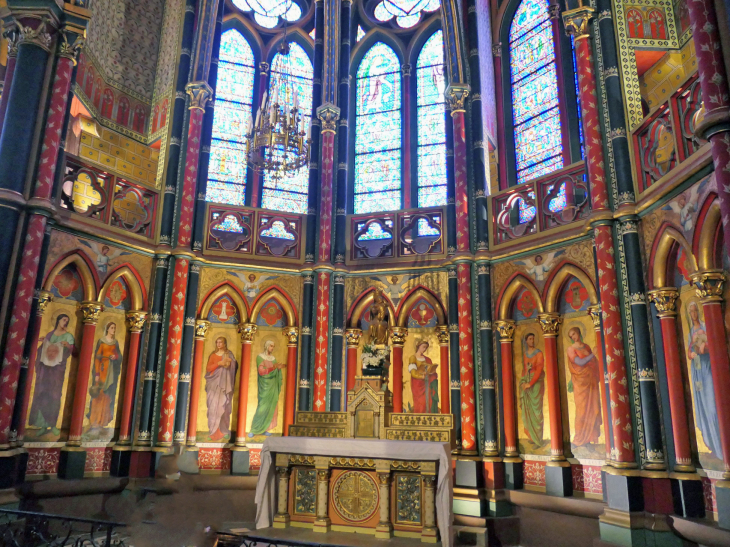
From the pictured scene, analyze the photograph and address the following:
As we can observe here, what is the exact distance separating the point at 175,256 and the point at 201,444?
438 cm

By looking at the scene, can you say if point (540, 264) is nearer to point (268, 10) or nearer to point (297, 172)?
point (297, 172)

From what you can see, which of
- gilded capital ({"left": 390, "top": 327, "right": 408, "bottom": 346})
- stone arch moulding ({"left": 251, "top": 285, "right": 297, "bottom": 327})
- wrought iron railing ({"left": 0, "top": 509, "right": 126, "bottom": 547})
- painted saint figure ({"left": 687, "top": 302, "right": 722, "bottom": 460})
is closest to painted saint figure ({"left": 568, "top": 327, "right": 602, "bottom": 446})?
painted saint figure ({"left": 687, "top": 302, "right": 722, "bottom": 460})

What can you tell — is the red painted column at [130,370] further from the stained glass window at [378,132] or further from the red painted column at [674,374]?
the red painted column at [674,374]

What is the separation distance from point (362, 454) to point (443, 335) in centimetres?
451

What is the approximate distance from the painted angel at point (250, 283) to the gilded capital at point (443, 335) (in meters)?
4.54

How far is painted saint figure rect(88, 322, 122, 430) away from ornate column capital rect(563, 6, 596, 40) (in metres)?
11.4

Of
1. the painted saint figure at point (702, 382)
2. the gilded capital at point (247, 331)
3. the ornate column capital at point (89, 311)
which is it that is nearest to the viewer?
the painted saint figure at point (702, 382)

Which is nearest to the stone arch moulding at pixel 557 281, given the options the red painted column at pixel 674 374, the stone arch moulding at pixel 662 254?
the stone arch moulding at pixel 662 254

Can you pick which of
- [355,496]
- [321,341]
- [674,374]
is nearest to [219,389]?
[321,341]

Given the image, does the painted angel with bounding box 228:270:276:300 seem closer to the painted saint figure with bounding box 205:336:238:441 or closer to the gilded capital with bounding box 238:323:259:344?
the gilded capital with bounding box 238:323:259:344

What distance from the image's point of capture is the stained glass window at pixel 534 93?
14414 millimetres

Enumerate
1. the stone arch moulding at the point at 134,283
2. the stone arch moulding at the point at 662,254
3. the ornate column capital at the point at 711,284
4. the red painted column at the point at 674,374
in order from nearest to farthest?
the ornate column capital at the point at 711,284 < the red painted column at the point at 674,374 < the stone arch moulding at the point at 662,254 < the stone arch moulding at the point at 134,283

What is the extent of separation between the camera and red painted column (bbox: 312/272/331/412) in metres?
13.8

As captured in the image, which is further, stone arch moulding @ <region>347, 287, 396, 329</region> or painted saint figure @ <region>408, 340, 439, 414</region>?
stone arch moulding @ <region>347, 287, 396, 329</region>
